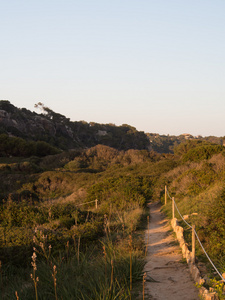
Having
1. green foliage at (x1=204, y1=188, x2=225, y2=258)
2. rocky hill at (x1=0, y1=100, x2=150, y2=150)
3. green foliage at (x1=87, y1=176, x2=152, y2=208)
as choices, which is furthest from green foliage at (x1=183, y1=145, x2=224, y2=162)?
rocky hill at (x1=0, y1=100, x2=150, y2=150)

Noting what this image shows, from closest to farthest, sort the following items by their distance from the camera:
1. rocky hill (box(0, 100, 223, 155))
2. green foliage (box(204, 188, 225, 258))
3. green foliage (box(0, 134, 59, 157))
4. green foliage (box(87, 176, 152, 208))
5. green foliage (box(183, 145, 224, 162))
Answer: green foliage (box(204, 188, 225, 258)) < green foliage (box(87, 176, 152, 208)) < green foliage (box(183, 145, 224, 162)) < green foliage (box(0, 134, 59, 157)) < rocky hill (box(0, 100, 223, 155))

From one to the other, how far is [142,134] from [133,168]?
68.8 m

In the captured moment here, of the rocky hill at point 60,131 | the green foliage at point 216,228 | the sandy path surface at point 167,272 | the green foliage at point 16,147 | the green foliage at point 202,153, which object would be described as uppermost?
the rocky hill at point 60,131

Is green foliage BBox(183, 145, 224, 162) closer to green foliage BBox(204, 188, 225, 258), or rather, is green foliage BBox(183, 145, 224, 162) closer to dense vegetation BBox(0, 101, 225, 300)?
dense vegetation BBox(0, 101, 225, 300)

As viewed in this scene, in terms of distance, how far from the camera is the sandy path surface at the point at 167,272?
5.86 metres

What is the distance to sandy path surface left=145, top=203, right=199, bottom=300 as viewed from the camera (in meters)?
5.86

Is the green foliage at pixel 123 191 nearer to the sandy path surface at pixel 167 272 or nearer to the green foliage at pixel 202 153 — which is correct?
the sandy path surface at pixel 167 272

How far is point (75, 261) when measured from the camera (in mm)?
7066

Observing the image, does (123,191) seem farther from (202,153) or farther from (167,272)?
(202,153)

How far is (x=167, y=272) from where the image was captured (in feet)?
24.1

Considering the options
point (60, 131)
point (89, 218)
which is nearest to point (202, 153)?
point (89, 218)

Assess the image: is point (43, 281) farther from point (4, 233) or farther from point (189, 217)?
point (189, 217)

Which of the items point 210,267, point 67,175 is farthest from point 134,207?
point 67,175

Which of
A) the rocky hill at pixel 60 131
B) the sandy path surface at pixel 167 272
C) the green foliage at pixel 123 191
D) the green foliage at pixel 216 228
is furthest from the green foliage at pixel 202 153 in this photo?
the rocky hill at pixel 60 131
